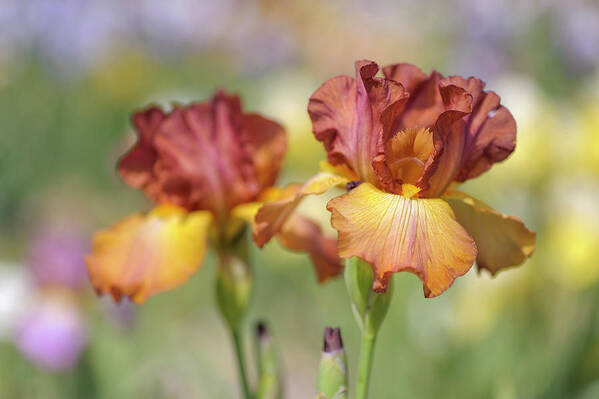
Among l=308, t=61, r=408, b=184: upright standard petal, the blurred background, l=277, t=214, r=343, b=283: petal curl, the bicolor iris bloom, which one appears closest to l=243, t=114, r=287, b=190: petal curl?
the bicolor iris bloom

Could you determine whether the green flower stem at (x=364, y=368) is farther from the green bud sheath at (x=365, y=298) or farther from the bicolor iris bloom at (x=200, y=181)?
the bicolor iris bloom at (x=200, y=181)

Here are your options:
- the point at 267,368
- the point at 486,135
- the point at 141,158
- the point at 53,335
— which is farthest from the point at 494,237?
the point at 53,335

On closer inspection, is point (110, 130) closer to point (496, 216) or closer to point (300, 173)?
point (300, 173)

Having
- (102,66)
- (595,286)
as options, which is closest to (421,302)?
(595,286)

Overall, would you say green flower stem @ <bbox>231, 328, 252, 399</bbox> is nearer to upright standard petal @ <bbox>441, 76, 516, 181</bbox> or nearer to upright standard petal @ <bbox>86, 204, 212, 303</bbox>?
upright standard petal @ <bbox>86, 204, 212, 303</bbox>

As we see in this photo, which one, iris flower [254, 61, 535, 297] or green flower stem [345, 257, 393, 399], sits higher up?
iris flower [254, 61, 535, 297]

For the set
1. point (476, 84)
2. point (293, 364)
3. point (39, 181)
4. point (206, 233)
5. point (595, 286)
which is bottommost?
point (293, 364)

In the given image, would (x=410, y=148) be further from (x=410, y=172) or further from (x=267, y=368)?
(x=267, y=368)
